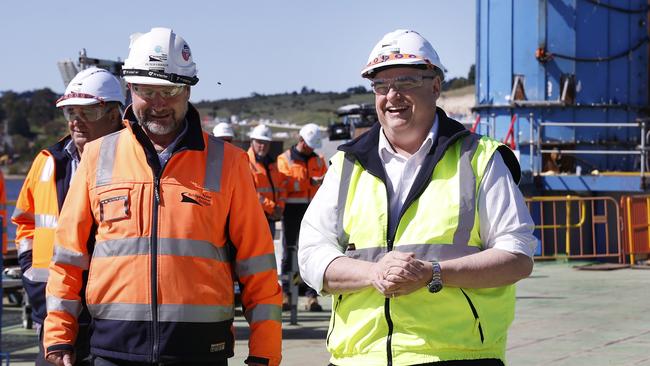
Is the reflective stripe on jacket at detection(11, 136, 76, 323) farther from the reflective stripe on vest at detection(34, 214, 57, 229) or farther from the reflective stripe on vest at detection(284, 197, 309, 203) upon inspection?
the reflective stripe on vest at detection(284, 197, 309, 203)

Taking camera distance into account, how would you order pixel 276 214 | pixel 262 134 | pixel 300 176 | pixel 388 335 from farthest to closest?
1. pixel 300 176
2. pixel 262 134
3. pixel 276 214
4. pixel 388 335

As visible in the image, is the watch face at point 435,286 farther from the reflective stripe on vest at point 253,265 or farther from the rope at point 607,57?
the rope at point 607,57

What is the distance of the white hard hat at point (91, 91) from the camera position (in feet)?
20.8

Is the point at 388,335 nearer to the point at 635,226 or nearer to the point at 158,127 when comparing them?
the point at 158,127

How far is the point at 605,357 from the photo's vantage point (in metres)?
10.3

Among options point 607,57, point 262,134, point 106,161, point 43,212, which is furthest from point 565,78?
point 106,161

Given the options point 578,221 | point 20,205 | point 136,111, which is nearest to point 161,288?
point 136,111

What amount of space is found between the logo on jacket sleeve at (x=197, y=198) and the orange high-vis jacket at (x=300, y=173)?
1045 cm

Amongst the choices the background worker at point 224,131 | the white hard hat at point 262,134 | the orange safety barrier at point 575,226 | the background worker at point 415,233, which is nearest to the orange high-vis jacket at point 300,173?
the white hard hat at point 262,134

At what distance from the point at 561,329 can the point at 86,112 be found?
7.17 meters

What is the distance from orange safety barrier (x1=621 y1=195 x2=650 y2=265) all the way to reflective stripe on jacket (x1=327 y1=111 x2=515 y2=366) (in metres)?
16.1

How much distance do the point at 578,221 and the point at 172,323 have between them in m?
18.0

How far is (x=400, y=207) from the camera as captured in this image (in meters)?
4.55

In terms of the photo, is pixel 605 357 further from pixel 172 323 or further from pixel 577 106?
pixel 577 106
